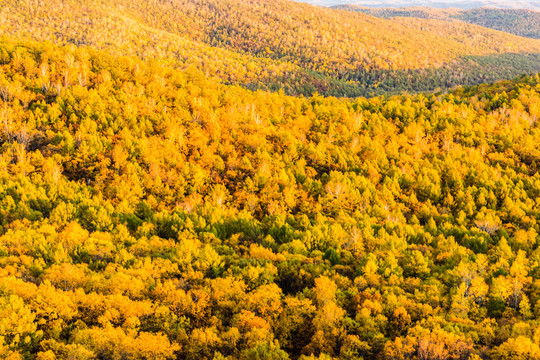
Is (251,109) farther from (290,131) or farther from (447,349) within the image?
(447,349)

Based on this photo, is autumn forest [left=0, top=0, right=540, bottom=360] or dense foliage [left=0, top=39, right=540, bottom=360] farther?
dense foliage [left=0, top=39, right=540, bottom=360]

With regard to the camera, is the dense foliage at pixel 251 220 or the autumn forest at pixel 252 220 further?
the dense foliage at pixel 251 220

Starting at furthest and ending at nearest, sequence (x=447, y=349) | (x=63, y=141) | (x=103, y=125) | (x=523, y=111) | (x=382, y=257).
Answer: (x=523, y=111) < (x=103, y=125) < (x=63, y=141) < (x=382, y=257) < (x=447, y=349)

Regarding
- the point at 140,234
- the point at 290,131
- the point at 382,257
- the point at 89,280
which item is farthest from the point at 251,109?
the point at 89,280
